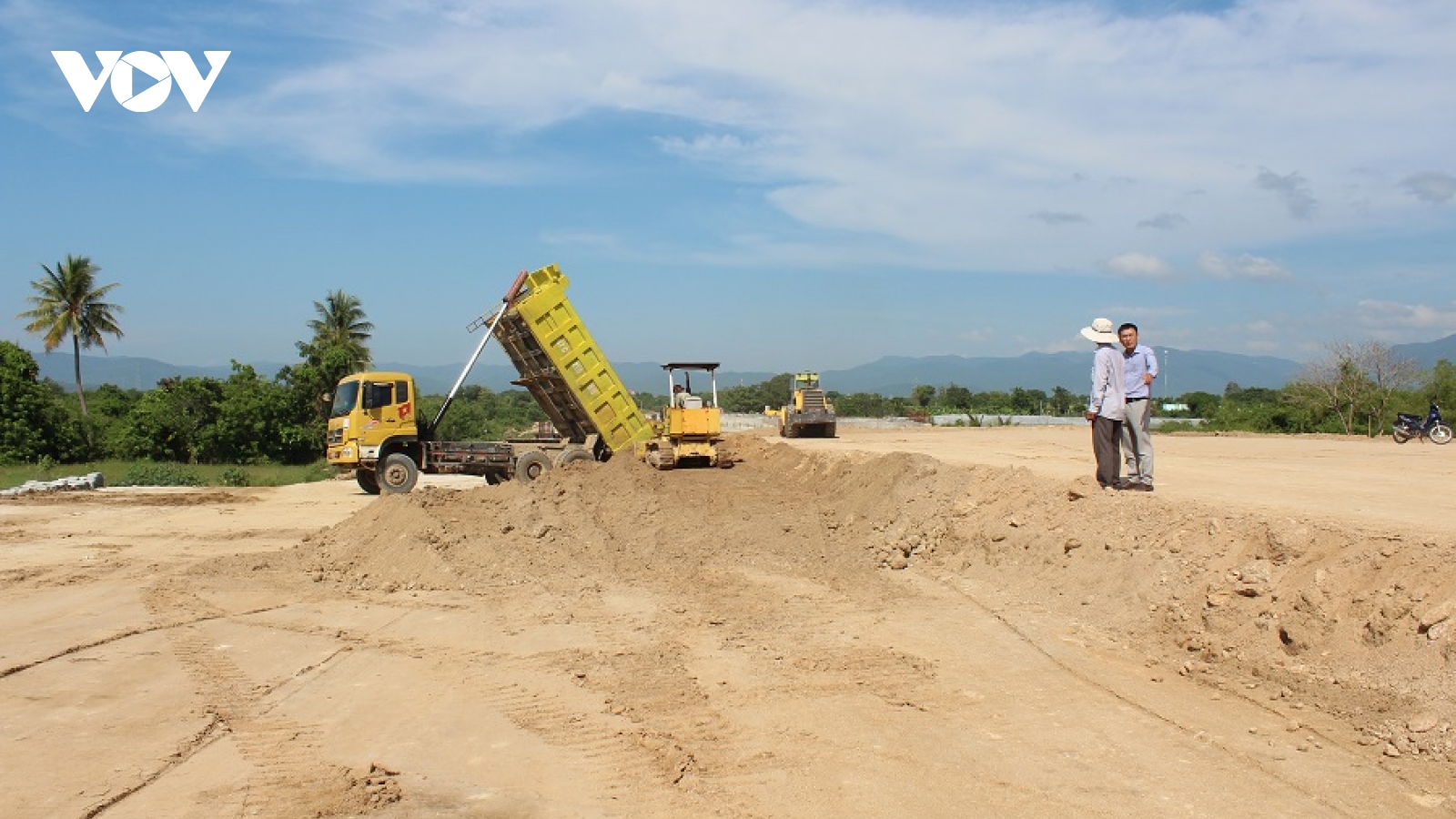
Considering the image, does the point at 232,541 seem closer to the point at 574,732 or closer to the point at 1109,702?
the point at 574,732

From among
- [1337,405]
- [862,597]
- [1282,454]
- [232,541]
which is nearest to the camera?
[862,597]

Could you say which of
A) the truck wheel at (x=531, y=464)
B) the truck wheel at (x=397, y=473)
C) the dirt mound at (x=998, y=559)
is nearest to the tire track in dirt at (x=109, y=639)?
the dirt mound at (x=998, y=559)

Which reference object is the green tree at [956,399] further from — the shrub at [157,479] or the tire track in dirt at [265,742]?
the tire track in dirt at [265,742]

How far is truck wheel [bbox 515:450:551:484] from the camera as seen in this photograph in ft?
66.2

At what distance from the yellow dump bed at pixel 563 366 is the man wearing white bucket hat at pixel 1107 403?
34.1 feet

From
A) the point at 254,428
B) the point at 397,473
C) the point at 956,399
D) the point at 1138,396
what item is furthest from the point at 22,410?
the point at 956,399

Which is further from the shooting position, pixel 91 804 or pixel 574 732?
pixel 574 732

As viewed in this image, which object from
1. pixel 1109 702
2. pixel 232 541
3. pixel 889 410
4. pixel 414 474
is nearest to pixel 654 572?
pixel 1109 702

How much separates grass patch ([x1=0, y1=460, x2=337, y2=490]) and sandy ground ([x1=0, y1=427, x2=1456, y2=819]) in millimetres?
15800

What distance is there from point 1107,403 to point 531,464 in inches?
486

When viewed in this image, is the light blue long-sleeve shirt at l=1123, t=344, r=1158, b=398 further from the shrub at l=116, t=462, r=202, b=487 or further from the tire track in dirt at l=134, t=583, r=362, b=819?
the shrub at l=116, t=462, r=202, b=487

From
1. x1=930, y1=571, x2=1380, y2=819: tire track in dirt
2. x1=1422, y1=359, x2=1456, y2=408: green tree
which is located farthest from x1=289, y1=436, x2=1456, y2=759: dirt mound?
x1=1422, y1=359, x2=1456, y2=408: green tree

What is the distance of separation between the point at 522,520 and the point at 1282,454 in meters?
17.2

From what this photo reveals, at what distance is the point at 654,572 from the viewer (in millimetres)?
11797
